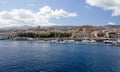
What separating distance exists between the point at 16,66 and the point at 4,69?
4.77 meters

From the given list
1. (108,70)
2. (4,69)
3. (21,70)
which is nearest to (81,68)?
(108,70)

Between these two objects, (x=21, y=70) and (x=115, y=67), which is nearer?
(x=21, y=70)

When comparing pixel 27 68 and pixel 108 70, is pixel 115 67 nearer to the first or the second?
pixel 108 70

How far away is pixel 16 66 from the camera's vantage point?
196 ft

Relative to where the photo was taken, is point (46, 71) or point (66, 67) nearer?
point (46, 71)

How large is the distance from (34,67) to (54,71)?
6.97 metres

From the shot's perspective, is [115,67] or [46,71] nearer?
[46,71]

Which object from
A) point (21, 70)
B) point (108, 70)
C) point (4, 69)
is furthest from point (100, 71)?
point (4, 69)

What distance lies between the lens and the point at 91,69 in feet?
190

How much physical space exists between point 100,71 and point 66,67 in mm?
9450

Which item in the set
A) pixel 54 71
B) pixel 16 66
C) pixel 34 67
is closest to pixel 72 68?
pixel 54 71

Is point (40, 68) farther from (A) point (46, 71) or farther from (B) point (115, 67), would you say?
(B) point (115, 67)

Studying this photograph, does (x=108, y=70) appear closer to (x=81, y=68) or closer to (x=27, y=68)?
(x=81, y=68)

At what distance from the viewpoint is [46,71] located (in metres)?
54.5
